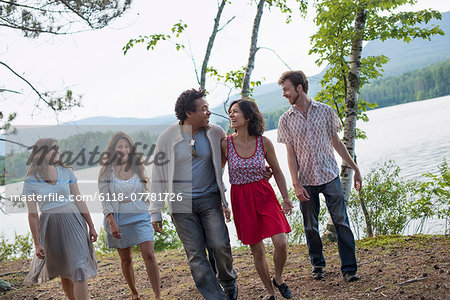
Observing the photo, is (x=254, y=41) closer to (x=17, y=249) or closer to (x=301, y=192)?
(x=301, y=192)

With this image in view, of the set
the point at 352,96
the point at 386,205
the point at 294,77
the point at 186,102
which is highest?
the point at 294,77

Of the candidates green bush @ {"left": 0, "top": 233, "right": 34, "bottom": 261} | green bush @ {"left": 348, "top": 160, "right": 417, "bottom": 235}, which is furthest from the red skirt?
green bush @ {"left": 0, "top": 233, "right": 34, "bottom": 261}

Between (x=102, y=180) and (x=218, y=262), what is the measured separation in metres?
1.43

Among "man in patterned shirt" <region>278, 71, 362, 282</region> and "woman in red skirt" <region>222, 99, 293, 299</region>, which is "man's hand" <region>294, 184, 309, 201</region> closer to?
"man in patterned shirt" <region>278, 71, 362, 282</region>

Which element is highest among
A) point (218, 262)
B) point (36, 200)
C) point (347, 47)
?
point (347, 47)

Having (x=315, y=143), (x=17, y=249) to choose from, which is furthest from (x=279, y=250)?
(x=17, y=249)

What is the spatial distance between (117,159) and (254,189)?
145cm

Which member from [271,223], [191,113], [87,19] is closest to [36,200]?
[191,113]

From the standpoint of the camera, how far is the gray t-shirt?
3.68 meters

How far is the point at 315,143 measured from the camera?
4234 mm

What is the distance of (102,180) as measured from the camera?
14.2 ft

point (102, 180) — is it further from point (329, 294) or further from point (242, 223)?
point (329, 294)

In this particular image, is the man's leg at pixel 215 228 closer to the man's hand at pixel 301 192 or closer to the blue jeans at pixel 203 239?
the blue jeans at pixel 203 239

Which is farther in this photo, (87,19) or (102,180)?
(87,19)
